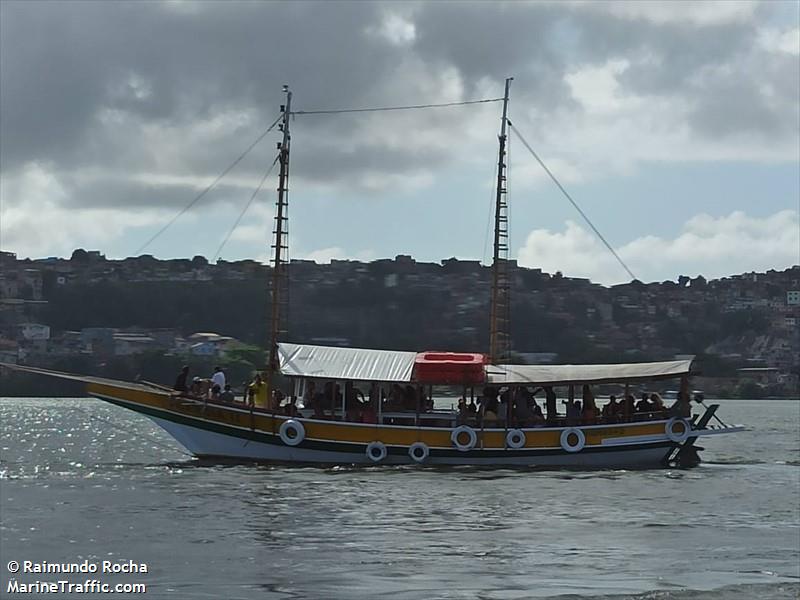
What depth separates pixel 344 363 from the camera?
43406 millimetres

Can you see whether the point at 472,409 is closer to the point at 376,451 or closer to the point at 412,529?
the point at 376,451

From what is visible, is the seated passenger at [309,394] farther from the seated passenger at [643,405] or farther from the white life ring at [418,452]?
the seated passenger at [643,405]

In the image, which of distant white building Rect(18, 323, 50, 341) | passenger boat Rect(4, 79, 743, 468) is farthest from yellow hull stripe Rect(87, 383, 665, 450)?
distant white building Rect(18, 323, 50, 341)

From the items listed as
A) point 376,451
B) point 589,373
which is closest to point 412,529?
point 376,451

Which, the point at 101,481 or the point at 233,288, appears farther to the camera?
the point at 233,288

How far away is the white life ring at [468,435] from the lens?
42781 mm

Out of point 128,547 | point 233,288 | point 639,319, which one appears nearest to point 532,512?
point 128,547

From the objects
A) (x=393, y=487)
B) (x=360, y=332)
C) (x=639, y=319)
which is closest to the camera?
(x=393, y=487)

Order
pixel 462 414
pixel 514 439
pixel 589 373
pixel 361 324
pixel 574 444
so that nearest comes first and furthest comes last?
pixel 514 439
pixel 574 444
pixel 462 414
pixel 589 373
pixel 361 324

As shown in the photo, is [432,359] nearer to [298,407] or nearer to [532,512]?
[298,407]

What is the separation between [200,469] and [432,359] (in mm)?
7277

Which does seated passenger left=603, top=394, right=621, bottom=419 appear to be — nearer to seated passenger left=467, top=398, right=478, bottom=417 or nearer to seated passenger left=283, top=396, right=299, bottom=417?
seated passenger left=467, top=398, right=478, bottom=417

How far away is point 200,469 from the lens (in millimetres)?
42594

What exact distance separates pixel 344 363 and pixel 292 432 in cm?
249
